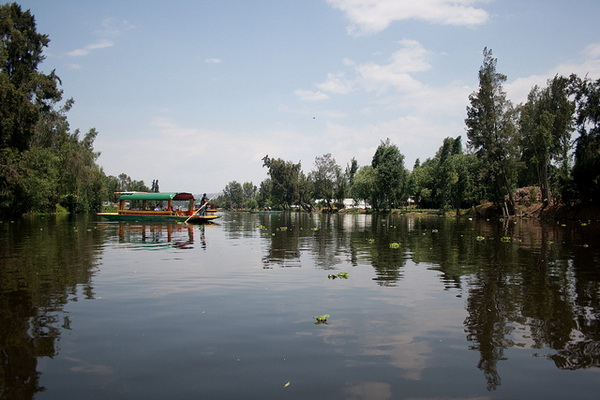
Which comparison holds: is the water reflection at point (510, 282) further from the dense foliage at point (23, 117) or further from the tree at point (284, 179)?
the tree at point (284, 179)

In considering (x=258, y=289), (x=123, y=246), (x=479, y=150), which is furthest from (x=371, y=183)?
(x=258, y=289)

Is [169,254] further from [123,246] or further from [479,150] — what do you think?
[479,150]

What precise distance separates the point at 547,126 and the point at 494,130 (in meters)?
7.68

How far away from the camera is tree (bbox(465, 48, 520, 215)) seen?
70.4 metres

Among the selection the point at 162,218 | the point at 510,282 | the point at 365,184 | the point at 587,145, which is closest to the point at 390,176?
the point at 365,184

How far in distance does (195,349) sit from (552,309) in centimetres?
864

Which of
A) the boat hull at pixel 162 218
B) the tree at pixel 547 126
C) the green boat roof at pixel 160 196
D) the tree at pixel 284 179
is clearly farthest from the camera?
the tree at pixel 284 179

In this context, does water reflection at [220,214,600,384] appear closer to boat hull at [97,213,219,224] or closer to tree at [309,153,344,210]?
boat hull at [97,213,219,224]

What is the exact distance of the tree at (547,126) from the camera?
222 ft

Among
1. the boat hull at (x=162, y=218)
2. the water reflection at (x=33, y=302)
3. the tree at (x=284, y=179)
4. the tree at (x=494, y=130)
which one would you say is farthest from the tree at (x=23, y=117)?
the tree at (x=284, y=179)

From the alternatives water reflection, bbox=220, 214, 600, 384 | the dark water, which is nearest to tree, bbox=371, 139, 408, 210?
water reflection, bbox=220, 214, 600, 384

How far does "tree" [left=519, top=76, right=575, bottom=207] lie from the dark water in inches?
2293

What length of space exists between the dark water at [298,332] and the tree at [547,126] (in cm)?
5824

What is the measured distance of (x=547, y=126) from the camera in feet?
223
